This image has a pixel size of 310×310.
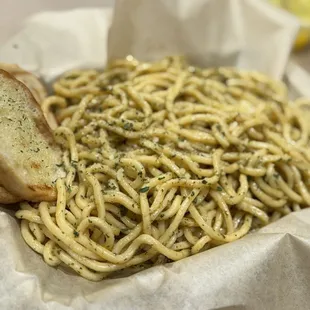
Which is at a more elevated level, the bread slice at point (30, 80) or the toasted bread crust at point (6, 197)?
the bread slice at point (30, 80)

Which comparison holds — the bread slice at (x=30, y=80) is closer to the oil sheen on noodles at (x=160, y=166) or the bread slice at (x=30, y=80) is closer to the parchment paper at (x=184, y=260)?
the oil sheen on noodles at (x=160, y=166)

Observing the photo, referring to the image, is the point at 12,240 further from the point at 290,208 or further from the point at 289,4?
the point at 289,4

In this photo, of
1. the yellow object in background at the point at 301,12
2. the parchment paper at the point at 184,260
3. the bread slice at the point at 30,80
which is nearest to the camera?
the parchment paper at the point at 184,260

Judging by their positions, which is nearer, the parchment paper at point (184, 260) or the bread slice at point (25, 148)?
the parchment paper at point (184, 260)

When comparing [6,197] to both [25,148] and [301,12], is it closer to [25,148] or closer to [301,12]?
[25,148]

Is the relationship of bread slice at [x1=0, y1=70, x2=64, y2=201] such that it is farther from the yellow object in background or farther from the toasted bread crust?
the yellow object in background

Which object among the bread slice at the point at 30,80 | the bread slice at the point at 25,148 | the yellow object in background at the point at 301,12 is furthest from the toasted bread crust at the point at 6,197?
the yellow object in background at the point at 301,12

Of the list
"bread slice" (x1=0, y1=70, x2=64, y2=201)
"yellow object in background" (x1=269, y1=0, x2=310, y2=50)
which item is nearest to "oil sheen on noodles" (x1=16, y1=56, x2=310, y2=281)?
"bread slice" (x1=0, y1=70, x2=64, y2=201)

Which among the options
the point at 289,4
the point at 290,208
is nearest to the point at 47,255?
the point at 290,208
